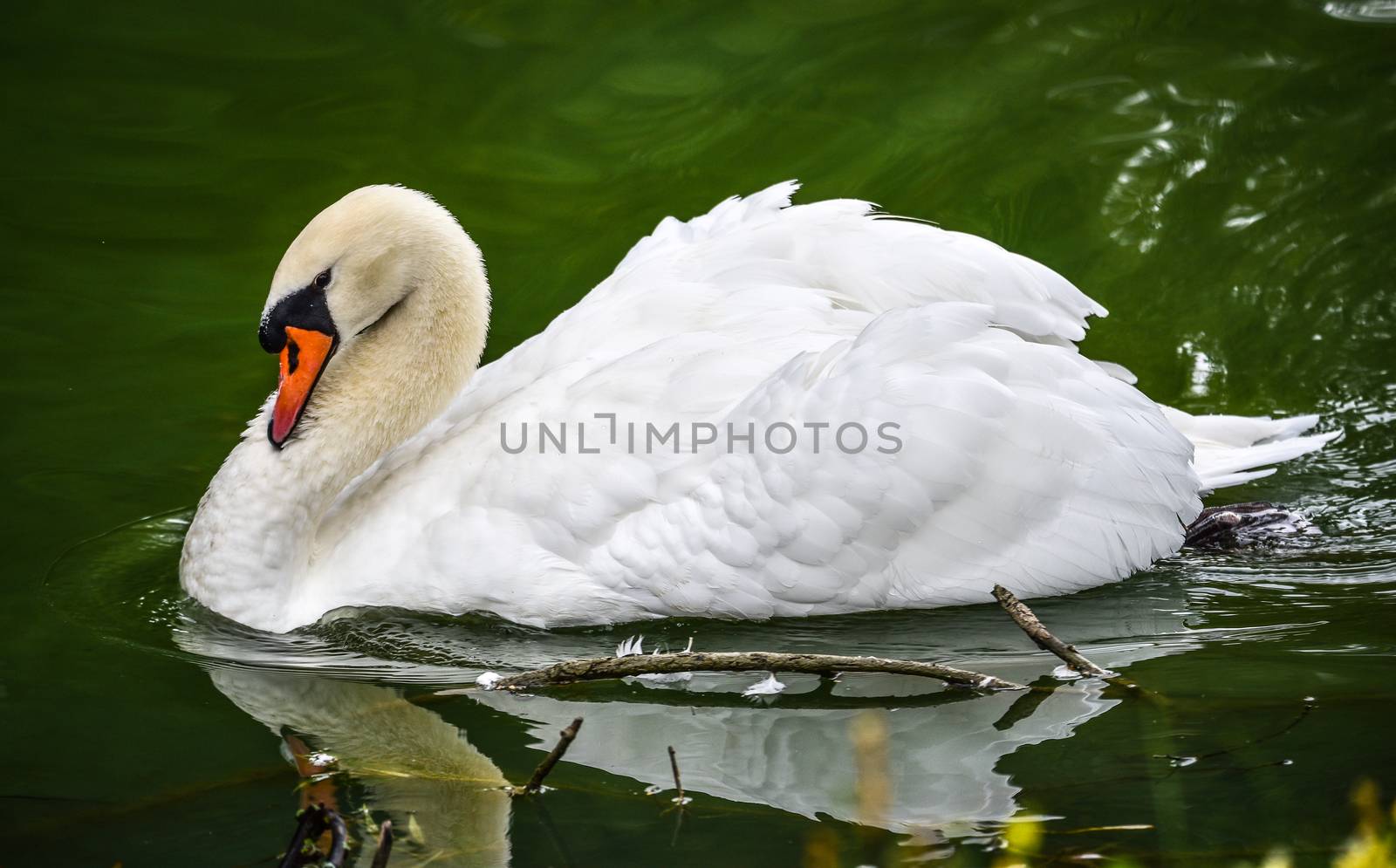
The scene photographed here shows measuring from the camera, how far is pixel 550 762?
349 centimetres

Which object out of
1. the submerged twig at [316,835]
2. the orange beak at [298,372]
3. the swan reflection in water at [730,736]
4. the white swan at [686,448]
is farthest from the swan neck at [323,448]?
the submerged twig at [316,835]

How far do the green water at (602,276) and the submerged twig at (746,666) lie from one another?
0.52 ft

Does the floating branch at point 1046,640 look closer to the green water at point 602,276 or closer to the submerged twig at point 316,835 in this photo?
the green water at point 602,276

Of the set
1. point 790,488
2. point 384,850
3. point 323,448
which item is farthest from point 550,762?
point 323,448

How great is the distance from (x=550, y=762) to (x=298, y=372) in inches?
75.8

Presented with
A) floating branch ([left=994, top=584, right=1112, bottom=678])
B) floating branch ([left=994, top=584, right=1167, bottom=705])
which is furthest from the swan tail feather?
floating branch ([left=994, top=584, right=1112, bottom=678])

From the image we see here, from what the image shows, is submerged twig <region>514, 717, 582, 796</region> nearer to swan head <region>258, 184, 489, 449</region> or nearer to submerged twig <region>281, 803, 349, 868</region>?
submerged twig <region>281, 803, 349, 868</region>

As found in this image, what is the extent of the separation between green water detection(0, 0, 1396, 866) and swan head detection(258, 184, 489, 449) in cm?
82

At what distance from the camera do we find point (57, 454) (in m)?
5.88

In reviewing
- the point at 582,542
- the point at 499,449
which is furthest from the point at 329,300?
the point at 582,542

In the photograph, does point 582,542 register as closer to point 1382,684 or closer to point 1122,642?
point 1122,642

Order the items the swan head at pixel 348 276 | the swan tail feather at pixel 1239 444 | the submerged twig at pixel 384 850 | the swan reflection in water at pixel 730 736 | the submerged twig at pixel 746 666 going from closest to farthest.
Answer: the submerged twig at pixel 384 850 < the swan reflection in water at pixel 730 736 < the submerged twig at pixel 746 666 < the swan head at pixel 348 276 < the swan tail feather at pixel 1239 444

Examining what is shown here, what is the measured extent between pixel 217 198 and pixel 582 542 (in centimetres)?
406

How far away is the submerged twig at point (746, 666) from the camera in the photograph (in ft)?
12.8
